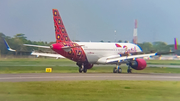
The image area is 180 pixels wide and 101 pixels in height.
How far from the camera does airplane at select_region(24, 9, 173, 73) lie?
31.0 m

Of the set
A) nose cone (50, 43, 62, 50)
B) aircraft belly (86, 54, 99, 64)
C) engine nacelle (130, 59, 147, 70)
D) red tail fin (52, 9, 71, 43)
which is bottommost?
engine nacelle (130, 59, 147, 70)

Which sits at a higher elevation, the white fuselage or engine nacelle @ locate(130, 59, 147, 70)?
the white fuselage

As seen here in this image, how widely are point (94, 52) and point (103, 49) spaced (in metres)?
1.44

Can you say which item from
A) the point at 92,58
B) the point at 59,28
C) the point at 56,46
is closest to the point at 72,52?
the point at 56,46

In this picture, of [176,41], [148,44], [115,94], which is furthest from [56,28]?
[115,94]

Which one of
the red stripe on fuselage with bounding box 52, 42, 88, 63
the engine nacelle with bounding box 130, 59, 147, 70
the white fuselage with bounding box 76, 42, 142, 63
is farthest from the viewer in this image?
the white fuselage with bounding box 76, 42, 142, 63

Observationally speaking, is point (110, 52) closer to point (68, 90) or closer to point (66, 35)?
point (66, 35)

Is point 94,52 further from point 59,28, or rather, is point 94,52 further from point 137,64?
point 59,28

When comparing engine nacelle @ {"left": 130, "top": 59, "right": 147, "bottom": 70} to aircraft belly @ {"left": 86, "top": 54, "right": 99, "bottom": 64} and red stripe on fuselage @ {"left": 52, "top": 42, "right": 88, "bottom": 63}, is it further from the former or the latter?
red stripe on fuselage @ {"left": 52, "top": 42, "right": 88, "bottom": 63}

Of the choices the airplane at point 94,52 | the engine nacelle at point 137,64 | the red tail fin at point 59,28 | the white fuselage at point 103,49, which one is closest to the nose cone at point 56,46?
the airplane at point 94,52

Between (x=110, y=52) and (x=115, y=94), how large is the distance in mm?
21264

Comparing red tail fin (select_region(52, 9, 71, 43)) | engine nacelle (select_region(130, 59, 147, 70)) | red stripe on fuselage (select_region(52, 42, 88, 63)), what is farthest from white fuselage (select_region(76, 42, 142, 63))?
engine nacelle (select_region(130, 59, 147, 70))

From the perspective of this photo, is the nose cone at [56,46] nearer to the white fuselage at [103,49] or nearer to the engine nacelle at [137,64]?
the white fuselage at [103,49]

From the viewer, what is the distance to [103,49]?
117ft
